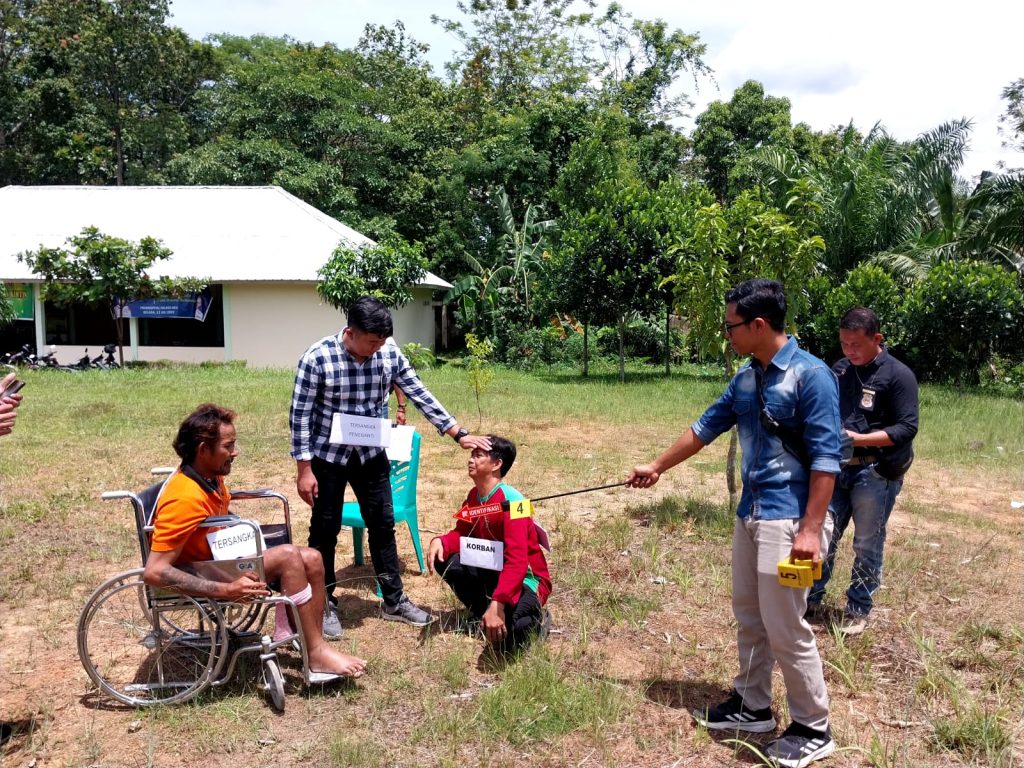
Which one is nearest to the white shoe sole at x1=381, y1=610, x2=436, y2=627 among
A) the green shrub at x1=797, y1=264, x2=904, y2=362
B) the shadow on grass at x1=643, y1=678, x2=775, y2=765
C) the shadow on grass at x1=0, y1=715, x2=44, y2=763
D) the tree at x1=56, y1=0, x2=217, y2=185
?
the shadow on grass at x1=643, y1=678, x2=775, y2=765

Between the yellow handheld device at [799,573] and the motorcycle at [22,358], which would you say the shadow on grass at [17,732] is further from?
the motorcycle at [22,358]

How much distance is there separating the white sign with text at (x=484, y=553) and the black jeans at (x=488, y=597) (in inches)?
4.0

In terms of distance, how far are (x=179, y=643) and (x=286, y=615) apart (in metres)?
0.49

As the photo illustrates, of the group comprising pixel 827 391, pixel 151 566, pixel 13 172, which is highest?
pixel 13 172

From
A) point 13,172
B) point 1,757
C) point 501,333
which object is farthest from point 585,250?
point 13,172

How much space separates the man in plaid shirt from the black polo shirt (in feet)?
6.56

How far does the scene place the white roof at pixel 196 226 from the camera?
2133cm

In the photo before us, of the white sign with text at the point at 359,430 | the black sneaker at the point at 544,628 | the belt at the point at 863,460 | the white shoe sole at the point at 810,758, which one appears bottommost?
the white shoe sole at the point at 810,758

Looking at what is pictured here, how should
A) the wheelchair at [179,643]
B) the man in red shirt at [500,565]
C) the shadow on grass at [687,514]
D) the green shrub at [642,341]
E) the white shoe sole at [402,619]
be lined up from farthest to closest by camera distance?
the green shrub at [642,341]
the shadow on grass at [687,514]
the white shoe sole at [402,619]
the man in red shirt at [500,565]
the wheelchair at [179,643]

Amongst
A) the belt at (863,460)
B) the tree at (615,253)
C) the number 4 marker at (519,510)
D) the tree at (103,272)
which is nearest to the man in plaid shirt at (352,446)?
the number 4 marker at (519,510)

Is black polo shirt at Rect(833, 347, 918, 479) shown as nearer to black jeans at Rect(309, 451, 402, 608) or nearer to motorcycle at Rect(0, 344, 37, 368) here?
black jeans at Rect(309, 451, 402, 608)

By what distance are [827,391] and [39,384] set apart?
53.9 feet

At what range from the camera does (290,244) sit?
22125 mm

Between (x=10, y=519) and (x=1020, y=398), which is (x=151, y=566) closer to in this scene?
(x=10, y=519)
